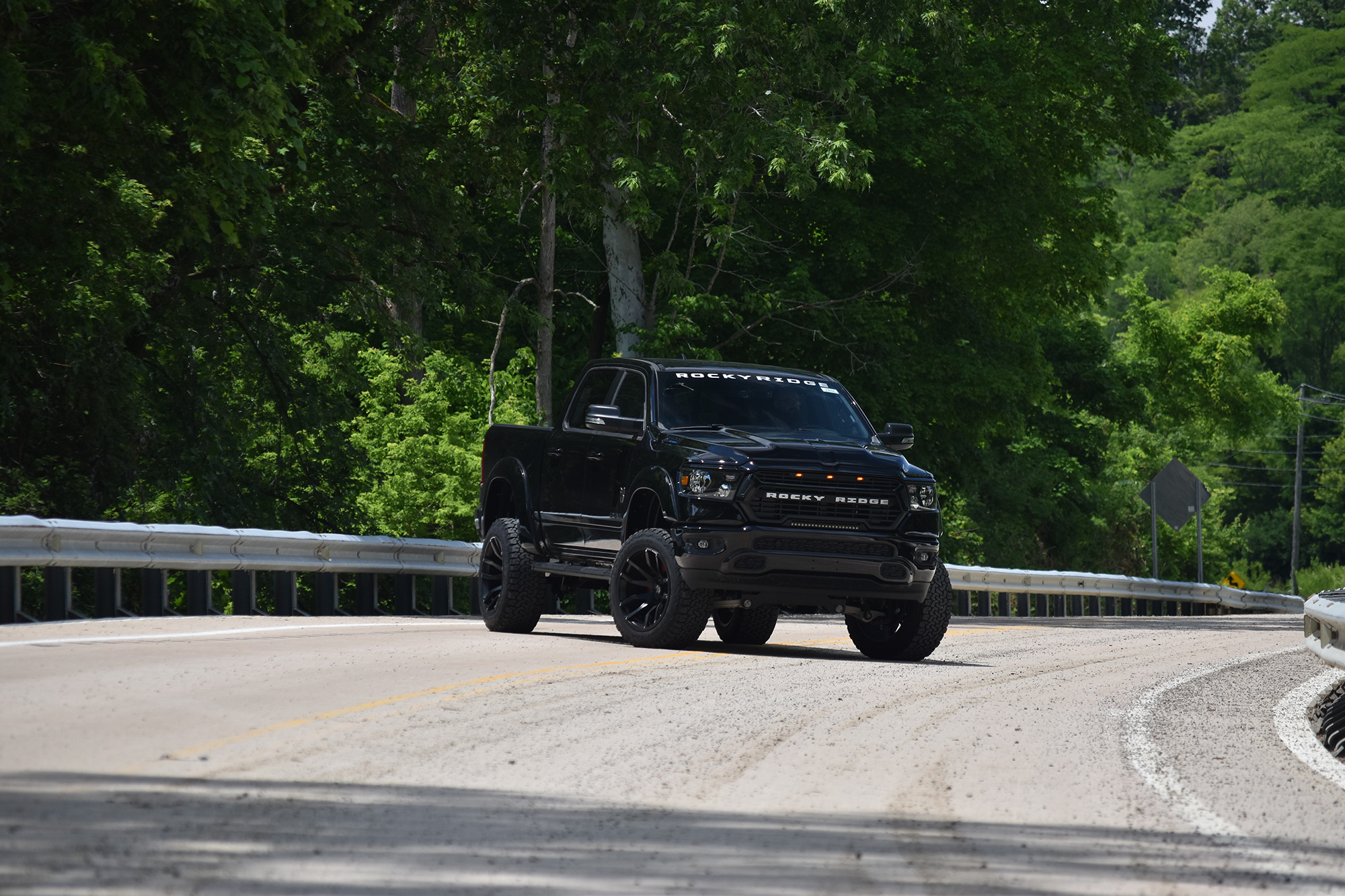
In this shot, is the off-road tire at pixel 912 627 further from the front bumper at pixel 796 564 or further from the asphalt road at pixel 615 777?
the asphalt road at pixel 615 777

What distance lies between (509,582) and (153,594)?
3147mm

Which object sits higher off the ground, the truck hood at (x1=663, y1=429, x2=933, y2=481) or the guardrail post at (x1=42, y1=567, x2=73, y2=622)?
the truck hood at (x1=663, y1=429, x2=933, y2=481)

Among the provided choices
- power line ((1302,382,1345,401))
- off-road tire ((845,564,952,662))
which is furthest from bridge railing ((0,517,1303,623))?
power line ((1302,382,1345,401))

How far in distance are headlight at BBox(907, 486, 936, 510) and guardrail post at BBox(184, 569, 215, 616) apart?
21.5ft

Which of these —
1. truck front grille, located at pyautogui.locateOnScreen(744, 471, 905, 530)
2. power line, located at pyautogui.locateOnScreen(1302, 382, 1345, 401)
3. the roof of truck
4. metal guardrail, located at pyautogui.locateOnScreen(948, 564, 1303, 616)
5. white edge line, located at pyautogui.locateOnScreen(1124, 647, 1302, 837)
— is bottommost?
metal guardrail, located at pyautogui.locateOnScreen(948, 564, 1303, 616)

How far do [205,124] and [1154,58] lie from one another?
22.1m

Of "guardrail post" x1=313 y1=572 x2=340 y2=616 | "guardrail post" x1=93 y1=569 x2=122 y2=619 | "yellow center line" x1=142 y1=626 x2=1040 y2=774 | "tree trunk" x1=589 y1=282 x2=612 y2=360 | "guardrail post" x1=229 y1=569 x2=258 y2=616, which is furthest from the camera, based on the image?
"tree trunk" x1=589 y1=282 x2=612 y2=360

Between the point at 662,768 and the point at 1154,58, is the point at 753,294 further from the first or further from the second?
the point at 662,768

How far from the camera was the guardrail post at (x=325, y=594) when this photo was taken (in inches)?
714

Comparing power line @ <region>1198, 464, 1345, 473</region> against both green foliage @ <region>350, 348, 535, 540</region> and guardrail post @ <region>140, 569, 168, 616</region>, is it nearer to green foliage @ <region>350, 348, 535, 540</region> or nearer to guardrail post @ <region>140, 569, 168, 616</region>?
green foliage @ <region>350, 348, 535, 540</region>

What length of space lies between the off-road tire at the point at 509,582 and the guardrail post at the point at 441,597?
380 centimetres

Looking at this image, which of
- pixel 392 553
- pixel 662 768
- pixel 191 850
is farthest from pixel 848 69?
pixel 191 850

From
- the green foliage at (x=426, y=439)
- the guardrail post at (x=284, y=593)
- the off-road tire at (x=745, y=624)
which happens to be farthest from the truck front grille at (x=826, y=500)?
the green foliage at (x=426, y=439)

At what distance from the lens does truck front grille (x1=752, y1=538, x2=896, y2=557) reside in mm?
13398
